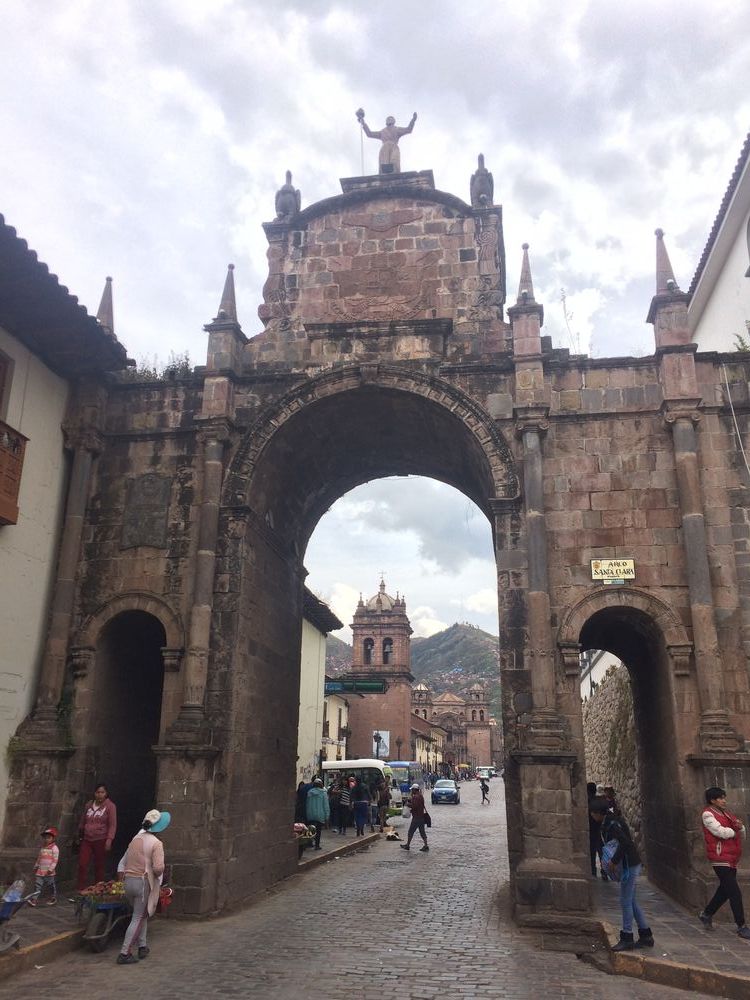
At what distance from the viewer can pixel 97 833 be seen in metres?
10.9

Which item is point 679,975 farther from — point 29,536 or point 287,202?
point 287,202

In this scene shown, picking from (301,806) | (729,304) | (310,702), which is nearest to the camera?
(729,304)

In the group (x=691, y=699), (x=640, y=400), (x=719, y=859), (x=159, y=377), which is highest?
(x=159, y=377)

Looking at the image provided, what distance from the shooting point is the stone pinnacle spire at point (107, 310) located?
14.3 meters

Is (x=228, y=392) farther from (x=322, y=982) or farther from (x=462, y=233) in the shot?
(x=322, y=982)

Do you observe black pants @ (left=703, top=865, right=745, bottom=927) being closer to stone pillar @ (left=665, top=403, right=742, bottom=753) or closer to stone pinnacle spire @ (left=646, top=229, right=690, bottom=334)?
stone pillar @ (left=665, top=403, right=742, bottom=753)

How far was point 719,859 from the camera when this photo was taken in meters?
9.02

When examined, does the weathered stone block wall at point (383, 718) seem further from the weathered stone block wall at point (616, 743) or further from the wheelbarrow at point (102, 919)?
the wheelbarrow at point (102, 919)

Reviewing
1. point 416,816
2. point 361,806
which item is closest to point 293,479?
point 416,816

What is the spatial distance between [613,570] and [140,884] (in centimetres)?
783

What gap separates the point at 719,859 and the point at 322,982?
4.72 m

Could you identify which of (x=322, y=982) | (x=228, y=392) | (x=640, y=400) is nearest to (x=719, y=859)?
A: (x=322, y=982)

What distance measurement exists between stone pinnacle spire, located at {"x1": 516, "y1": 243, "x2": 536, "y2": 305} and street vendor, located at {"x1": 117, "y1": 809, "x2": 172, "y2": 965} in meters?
10.1

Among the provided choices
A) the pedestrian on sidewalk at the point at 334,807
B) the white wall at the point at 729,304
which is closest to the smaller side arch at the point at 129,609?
the white wall at the point at 729,304
